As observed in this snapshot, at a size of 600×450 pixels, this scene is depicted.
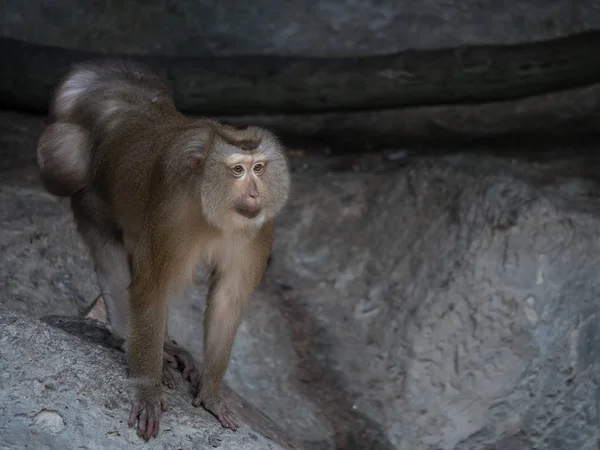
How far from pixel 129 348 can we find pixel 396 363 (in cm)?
238

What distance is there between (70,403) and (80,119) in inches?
68.2

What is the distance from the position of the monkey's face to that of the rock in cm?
84

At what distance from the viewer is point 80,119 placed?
18.1 feet

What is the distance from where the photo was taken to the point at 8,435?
13.7ft

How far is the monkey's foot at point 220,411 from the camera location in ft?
15.7

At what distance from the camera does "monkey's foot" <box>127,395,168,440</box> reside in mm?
4449

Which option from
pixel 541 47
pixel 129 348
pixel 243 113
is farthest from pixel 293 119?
pixel 129 348

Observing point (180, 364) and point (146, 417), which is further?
point (180, 364)

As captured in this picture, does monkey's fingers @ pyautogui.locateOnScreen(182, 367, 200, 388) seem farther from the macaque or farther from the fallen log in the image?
the fallen log

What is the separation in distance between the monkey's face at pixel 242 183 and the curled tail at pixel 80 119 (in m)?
1.13

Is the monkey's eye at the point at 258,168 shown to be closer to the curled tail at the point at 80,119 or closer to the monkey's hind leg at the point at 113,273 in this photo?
the curled tail at the point at 80,119

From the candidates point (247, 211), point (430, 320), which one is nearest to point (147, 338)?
point (247, 211)

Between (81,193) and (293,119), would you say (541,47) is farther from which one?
Result: (81,193)

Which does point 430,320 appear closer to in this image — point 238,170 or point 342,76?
point 342,76
